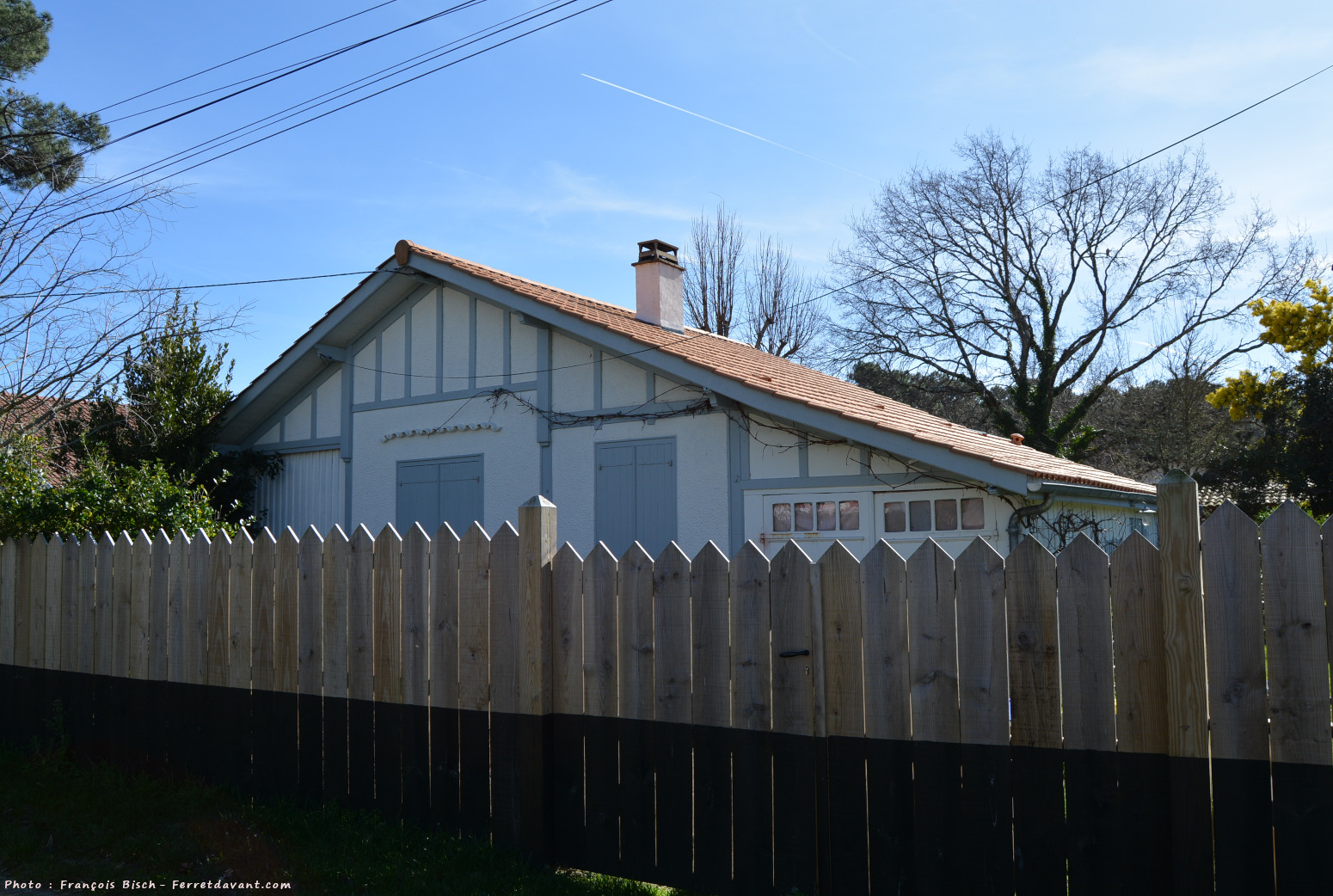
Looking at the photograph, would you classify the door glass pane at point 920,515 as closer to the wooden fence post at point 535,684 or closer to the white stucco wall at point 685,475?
the white stucco wall at point 685,475

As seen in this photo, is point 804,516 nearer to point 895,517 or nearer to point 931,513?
point 895,517

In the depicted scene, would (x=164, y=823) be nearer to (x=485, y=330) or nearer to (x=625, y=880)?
(x=625, y=880)

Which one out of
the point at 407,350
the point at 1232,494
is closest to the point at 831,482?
the point at 407,350

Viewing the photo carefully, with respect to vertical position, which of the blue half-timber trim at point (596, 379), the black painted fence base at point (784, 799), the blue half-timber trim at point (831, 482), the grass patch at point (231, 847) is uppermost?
the blue half-timber trim at point (596, 379)

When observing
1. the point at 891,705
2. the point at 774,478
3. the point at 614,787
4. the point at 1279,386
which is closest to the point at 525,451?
the point at 774,478

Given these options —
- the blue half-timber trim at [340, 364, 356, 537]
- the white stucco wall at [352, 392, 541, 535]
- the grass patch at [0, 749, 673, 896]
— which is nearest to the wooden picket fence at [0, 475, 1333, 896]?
the grass patch at [0, 749, 673, 896]

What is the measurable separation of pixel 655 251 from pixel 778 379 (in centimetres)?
330

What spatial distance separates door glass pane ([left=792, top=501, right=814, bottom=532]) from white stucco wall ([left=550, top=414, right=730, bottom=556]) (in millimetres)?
759

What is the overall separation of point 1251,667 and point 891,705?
1285mm

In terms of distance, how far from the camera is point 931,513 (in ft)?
30.2

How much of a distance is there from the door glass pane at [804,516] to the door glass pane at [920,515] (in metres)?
1.00

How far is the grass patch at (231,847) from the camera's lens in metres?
4.71

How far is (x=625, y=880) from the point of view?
15.6 feet

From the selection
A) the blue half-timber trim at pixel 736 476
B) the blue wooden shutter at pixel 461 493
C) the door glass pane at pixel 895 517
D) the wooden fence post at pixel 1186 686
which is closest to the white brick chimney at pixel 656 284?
the blue wooden shutter at pixel 461 493
